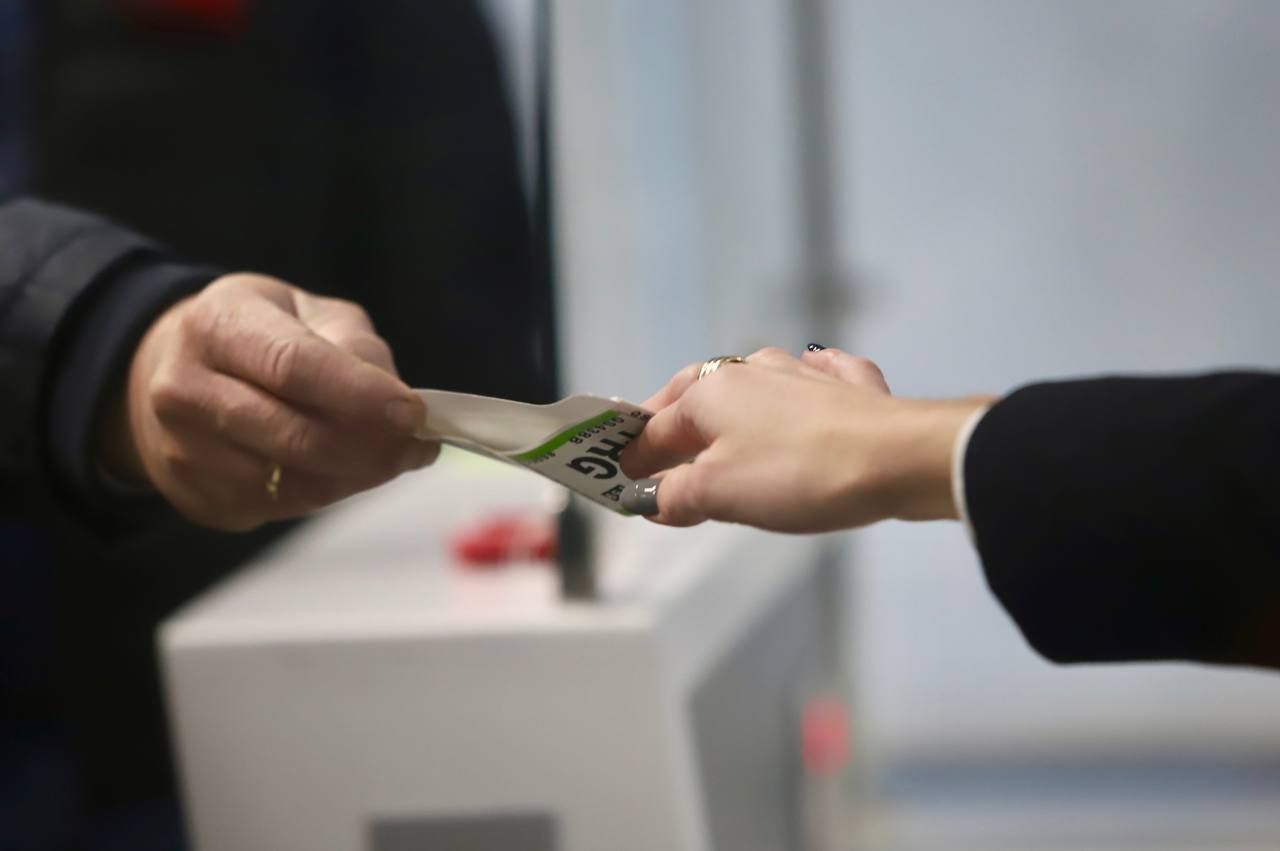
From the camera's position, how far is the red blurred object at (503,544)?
0.65 metres

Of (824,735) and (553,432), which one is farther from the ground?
(553,432)

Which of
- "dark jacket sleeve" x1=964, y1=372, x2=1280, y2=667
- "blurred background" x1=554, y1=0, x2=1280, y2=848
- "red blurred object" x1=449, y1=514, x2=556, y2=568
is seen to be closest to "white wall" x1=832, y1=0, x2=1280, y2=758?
"blurred background" x1=554, y1=0, x2=1280, y2=848

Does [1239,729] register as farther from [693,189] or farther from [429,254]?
[429,254]

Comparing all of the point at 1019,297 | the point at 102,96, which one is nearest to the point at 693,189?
the point at 1019,297

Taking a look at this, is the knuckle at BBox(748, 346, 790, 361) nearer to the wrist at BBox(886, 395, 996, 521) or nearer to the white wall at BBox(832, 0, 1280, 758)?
the wrist at BBox(886, 395, 996, 521)

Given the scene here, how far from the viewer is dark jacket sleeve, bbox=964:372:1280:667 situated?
0.29 m

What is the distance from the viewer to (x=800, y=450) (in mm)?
323

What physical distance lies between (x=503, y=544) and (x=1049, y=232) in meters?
0.50

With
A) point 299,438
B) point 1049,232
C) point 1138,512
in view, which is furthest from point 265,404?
point 1049,232

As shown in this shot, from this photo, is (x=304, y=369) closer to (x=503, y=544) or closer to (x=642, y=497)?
(x=642, y=497)

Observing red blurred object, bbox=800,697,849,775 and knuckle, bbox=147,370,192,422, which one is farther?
Answer: red blurred object, bbox=800,697,849,775

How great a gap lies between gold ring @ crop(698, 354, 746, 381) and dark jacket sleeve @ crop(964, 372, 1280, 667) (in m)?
0.08

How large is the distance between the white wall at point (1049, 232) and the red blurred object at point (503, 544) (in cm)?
20

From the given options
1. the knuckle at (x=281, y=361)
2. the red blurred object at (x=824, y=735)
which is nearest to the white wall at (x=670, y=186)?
the knuckle at (x=281, y=361)
